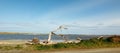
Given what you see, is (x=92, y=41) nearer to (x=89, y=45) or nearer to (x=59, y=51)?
(x=89, y=45)

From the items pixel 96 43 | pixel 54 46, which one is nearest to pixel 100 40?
pixel 96 43

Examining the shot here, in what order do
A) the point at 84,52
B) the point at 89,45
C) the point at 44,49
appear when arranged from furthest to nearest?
the point at 89,45 < the point at 44,49 < the point at 84,52

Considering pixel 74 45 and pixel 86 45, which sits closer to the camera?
pixel 74 45

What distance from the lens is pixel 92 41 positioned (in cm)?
2861

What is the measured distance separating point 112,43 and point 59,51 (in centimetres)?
748

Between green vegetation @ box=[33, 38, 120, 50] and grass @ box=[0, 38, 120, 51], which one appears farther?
green vegetation @ box=[33, 38, 120, 50]

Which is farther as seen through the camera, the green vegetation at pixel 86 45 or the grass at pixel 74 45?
the green vegetation at pixel 86 45

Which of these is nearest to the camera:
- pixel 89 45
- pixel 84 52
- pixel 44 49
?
pixel 84 52

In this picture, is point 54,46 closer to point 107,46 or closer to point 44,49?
point 44,49

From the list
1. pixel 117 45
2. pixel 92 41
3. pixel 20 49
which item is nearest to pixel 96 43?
pixel 92 41

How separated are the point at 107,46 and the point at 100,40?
1695 mm

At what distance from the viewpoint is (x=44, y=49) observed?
2544 centimetres

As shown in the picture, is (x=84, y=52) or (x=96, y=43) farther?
(x=96, y=43)

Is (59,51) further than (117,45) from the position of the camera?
No
